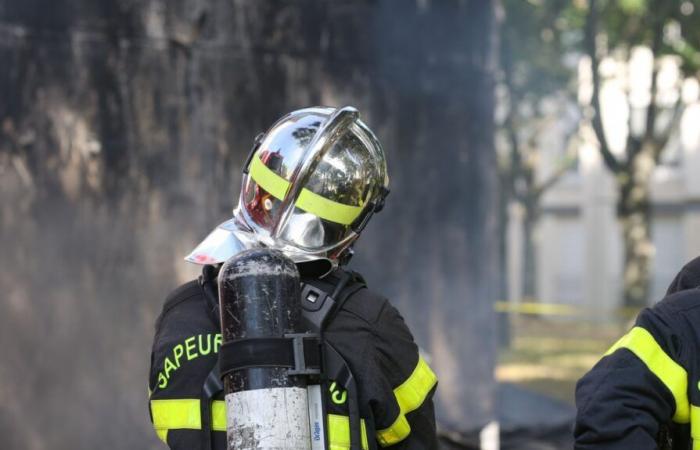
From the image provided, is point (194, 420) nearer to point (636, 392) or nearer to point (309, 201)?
point (309, 201)

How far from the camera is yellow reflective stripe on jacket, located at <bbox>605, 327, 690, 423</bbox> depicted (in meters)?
2.08

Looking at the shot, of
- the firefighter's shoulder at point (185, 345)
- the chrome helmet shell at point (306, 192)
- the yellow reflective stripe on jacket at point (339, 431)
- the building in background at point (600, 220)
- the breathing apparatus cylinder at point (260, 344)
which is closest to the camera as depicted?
the breathing apparatus cylinder at point (260, 344)

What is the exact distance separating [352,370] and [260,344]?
281 millimetres

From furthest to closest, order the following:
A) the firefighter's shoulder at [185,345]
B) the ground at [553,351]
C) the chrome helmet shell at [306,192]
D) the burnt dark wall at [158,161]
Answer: the ground at [553,351], the burnt dark wall at [158,161], the chrome helmet shell at [306,192], the firefighter's shoulder at [185,345]

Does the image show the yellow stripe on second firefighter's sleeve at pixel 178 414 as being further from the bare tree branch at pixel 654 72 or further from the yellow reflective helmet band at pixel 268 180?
the bare tree branch at pixel 654 72

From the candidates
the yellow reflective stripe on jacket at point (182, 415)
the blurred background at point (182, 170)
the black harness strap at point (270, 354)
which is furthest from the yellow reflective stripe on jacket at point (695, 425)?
the blurred background at point (182, 170)

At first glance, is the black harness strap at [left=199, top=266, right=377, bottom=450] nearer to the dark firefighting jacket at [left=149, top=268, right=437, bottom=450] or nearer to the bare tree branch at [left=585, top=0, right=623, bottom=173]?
the dark firefighting jacket at [left=149, top=268, right=437, bottom=450]

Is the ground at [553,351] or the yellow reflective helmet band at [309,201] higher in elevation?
the yellow reflective helmet band at [309,201]

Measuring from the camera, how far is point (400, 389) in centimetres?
→ 239

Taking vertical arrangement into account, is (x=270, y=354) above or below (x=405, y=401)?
above

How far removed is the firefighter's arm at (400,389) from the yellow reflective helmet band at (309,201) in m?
0.26

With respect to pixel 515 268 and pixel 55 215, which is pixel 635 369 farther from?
pixel 515 268

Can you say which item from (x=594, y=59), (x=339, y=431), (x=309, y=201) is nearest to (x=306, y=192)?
(x=309, y=201)

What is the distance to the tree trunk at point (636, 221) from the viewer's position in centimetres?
1666
